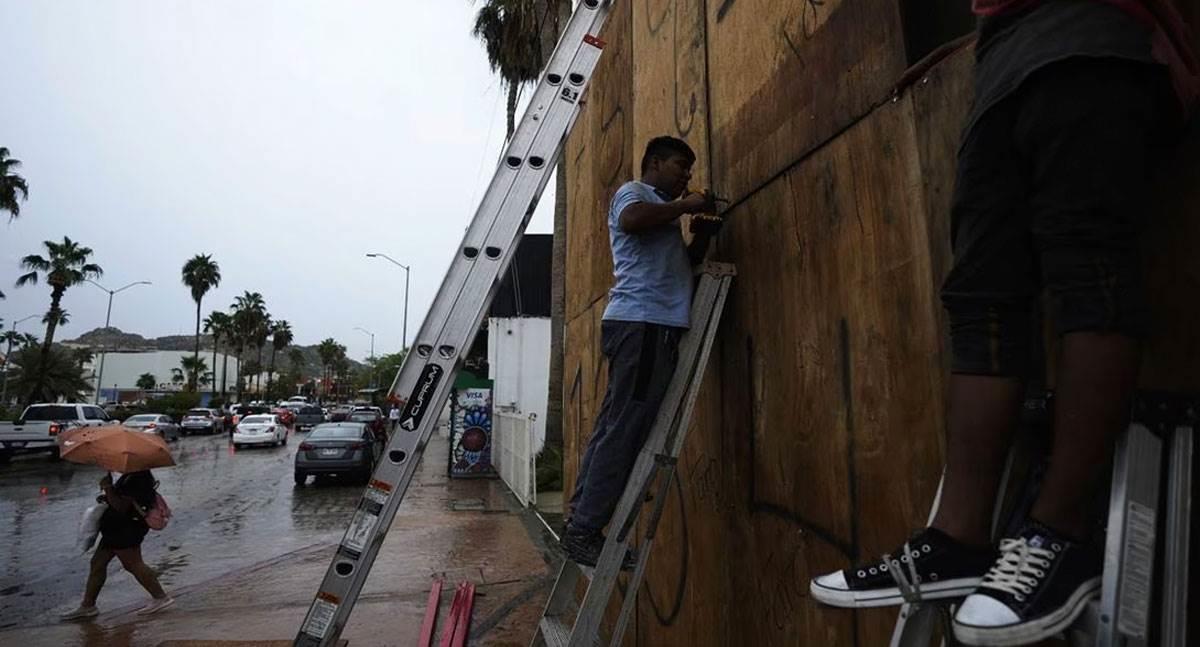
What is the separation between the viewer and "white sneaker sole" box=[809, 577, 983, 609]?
3.58ft

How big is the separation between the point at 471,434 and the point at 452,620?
1089 cm

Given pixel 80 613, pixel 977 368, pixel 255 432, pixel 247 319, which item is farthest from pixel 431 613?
pixel 247 319

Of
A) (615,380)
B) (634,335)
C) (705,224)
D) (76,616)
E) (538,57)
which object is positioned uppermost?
(538,57)

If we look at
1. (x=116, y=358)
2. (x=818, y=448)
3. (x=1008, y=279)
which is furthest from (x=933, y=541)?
(x=116, y=358)

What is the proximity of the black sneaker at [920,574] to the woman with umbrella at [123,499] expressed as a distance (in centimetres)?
686

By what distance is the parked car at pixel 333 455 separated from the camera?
1491 cm

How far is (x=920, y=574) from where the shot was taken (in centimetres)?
112

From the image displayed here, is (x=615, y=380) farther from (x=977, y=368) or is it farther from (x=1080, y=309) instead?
(x=1080, y=309)

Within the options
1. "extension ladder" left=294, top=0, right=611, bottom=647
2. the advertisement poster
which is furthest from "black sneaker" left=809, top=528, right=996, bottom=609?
the advertisement poster

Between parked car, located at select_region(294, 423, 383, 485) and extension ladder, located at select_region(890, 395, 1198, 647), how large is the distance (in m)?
15.2

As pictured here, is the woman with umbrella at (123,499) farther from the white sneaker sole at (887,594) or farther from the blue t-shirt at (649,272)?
the white sneaker sole at (887,594)

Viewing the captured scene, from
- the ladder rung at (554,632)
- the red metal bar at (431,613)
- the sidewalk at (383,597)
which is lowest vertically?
the sidewalk at (383,597)

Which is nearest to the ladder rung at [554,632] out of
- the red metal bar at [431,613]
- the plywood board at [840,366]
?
the plywood board at [840,366]

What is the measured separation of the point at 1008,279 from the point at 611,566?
58.5 inches
